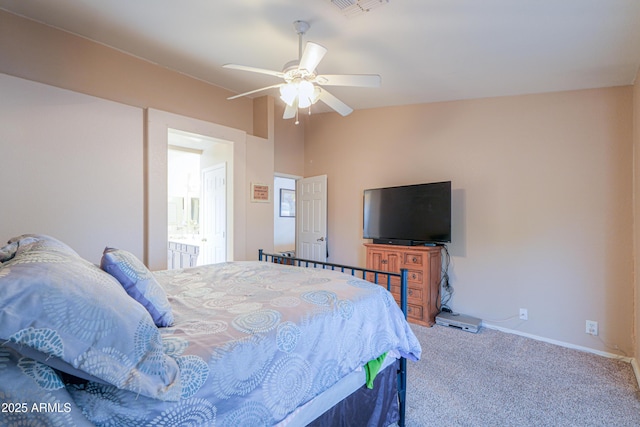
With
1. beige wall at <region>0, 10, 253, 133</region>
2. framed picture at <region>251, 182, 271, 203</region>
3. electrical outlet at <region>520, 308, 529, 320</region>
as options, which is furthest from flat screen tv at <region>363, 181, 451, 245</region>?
beige wall at <region>0, 10, 253, 133</region>

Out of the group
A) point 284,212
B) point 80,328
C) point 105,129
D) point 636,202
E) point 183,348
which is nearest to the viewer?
point 80,328

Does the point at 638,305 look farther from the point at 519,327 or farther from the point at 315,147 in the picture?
the point at 315,147

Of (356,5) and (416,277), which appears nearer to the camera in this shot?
(356,5)

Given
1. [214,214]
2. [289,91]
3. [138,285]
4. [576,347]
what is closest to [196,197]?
→ [214,214]

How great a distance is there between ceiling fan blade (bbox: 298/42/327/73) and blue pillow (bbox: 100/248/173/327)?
5.58 feet

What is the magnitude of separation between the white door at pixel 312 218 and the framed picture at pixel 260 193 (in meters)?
0.96

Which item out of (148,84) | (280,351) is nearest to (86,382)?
(280,351)

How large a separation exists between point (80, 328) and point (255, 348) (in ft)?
1.81

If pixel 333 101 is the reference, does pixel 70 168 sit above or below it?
below

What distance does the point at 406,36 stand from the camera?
8.05ft

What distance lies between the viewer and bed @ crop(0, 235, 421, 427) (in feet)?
2.42

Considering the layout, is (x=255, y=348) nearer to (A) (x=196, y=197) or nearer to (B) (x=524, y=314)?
(B) (x=524, y=314)

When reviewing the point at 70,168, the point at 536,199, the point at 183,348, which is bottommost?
the point at 183,348

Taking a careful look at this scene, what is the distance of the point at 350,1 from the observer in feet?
6.88
